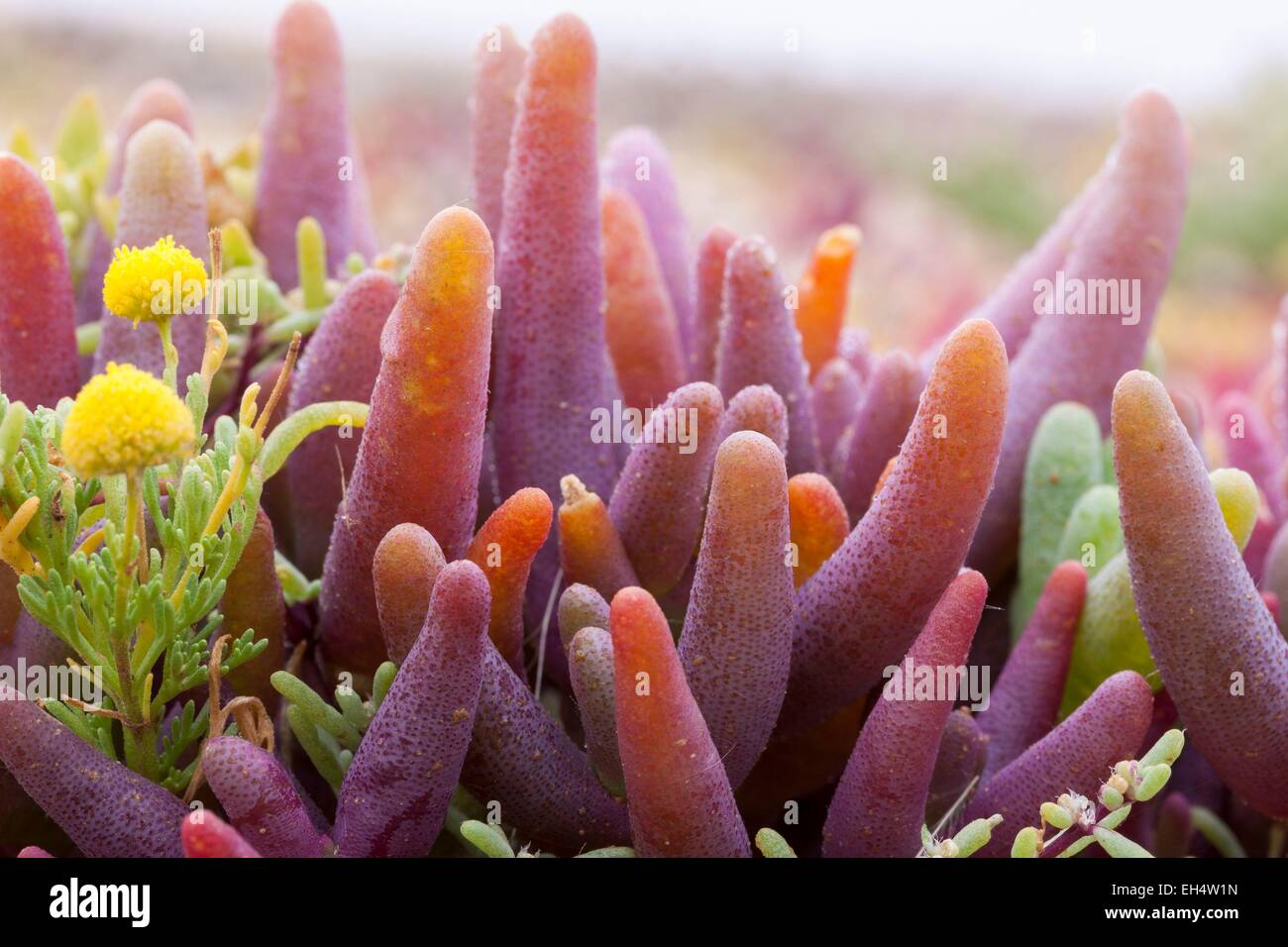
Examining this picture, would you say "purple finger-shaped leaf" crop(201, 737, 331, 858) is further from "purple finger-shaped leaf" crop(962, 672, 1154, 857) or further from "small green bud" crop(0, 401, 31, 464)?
"purple finger-shaped leaf" crop(962, 672, 1154, 857)

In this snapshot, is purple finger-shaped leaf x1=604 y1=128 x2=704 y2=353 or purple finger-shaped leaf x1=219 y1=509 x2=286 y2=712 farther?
purple finger-shaped leaf x1=604 y1=128 x2=704 y2=353

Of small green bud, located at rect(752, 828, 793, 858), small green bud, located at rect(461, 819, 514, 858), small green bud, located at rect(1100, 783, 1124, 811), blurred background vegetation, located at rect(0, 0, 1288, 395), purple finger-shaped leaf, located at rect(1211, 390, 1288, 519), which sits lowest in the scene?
small green bud, located at rect(752, 828, 793, 858)

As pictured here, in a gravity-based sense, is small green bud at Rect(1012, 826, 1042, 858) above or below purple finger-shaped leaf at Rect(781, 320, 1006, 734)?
below

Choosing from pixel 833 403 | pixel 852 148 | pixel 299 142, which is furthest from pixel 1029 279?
pixel 852 148

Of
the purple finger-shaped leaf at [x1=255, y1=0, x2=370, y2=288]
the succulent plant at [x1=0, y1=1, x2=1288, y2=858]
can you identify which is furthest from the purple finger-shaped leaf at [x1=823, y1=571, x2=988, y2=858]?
the purple finger-shaped leaf at [x1=255, y1=0, x2=370, y2=288]

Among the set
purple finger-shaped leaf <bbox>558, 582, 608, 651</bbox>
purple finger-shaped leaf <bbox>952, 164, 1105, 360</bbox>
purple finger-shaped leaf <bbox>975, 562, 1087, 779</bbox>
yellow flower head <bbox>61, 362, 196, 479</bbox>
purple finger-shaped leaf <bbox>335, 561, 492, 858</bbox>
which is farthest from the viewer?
purple finger-shaped leaf <bbox>952, 164, 1105, 360</bbox>

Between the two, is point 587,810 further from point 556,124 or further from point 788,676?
point 556,124

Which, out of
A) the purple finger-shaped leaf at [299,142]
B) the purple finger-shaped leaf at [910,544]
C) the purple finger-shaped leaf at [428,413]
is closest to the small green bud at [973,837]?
the purple finger-shaped leaf at [910,544]
